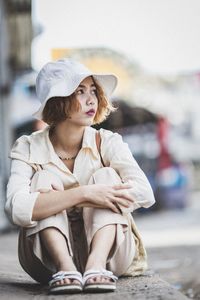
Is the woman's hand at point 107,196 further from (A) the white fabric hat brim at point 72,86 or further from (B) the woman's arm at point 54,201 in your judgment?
(A) the white fabric hat brim at point 72,86

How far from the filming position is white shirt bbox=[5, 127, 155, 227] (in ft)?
10.2

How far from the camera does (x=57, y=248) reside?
2945 mm

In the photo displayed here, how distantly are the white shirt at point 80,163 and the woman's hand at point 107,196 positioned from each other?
0.06m

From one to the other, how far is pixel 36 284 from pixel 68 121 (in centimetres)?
76

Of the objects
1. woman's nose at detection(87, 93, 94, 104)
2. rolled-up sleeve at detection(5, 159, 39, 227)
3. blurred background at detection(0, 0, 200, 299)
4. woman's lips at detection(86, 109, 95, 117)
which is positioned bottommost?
blurred background at detection(0, 0, 200, 299)

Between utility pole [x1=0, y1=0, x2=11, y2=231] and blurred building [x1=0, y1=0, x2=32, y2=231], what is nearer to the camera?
utility pole [x1=0, y1=0, x2=11, y2=231]

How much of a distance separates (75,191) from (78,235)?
0.94 feet

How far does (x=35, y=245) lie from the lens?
9.91 feet

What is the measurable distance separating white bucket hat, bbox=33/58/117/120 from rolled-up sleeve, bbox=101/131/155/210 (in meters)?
0.21

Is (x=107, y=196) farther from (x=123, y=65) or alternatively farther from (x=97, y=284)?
(x=123, y=65)

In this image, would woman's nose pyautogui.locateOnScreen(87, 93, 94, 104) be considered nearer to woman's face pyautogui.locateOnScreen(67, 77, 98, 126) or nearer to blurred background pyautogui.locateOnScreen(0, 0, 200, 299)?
woman's face pyautogui.locateOnScreen(67, 77, 98, 126)

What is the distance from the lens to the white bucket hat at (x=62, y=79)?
312 centimetres

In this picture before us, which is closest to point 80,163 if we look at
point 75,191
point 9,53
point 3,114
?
point 75,191

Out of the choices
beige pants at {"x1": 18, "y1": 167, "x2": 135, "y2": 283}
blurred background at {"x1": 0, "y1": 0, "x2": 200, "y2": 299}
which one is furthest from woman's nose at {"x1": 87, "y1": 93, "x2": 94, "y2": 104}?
blurred background at {"x1": 0, "y1": 0, "x2": 200, "y2": 299}
